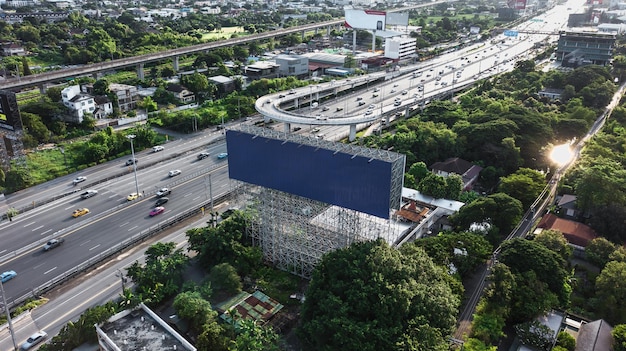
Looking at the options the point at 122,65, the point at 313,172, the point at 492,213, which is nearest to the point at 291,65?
the point at 122,65

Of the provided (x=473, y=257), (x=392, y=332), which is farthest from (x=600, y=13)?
(x=392, y=332)

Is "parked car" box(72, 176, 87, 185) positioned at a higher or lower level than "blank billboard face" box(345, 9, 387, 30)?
lower

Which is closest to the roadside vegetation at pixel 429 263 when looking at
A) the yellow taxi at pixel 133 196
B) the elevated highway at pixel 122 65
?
the elevated highway at pixel 122 65

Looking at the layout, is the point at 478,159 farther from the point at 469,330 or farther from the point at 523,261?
the point at 469,330

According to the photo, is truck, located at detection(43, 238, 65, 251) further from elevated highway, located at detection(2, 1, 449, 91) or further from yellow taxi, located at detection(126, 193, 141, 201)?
elevated highway, located at detection(2, 1, 449, 91)

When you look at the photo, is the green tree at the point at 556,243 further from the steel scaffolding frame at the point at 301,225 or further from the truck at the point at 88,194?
the truck at the point at 88,194

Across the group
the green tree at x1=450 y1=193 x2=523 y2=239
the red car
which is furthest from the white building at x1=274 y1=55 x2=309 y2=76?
the green tree at x1=450 y1=193 x2=523 y2=239

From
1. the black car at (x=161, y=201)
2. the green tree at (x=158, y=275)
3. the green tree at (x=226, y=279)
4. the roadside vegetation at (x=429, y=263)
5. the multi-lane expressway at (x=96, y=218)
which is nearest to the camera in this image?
the roadside vegetation at (x=429, y=263)
